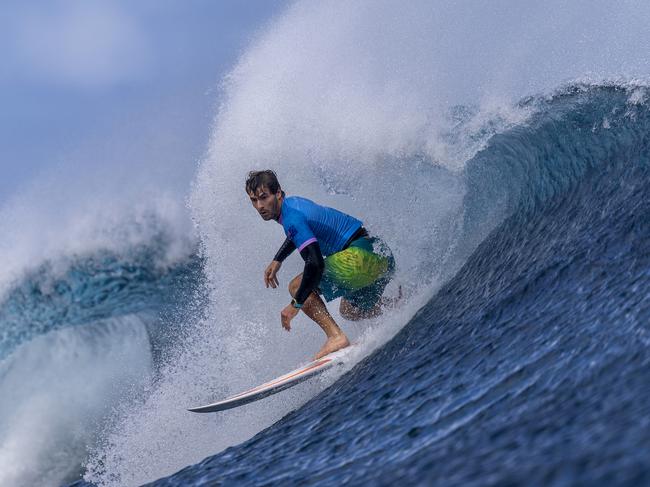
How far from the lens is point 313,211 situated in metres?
6.25

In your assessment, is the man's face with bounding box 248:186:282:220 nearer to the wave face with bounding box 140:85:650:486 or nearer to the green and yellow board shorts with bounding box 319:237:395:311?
the green and yellow board shorts with bounding box 319:237:395:311

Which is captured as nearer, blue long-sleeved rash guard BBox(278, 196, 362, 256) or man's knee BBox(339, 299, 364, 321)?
blue long-sleeved rash guard BBox(278, 196, 362, 256)

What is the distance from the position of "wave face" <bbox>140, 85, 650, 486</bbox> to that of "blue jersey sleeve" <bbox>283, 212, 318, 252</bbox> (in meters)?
1.04

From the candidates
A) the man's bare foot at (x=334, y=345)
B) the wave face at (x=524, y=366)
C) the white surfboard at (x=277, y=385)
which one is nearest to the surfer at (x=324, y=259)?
the man's bare foot at (x=334, y=345)

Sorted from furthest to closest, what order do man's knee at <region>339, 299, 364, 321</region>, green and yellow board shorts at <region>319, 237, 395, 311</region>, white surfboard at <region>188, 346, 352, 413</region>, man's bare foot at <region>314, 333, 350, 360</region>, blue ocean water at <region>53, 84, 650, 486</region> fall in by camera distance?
man's knee at <region>339, 299, 364, 321</region> < man's bare foot at <region>314, 333, 350, 360</region> < green and yellow board shorts at <region>319, 237, 395, 311</region> < white surfboard at <region>188, 346, 352, 413</region> < blue ocean water at <region>53, 84, 650, 486</region>

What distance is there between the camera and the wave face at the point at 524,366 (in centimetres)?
290

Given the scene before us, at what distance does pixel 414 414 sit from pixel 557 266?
6.49ft

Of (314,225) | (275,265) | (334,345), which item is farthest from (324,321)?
(314,225)

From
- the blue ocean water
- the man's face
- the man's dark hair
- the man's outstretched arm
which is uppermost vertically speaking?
the man's dark hair

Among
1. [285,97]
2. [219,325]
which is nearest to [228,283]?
[219,325]

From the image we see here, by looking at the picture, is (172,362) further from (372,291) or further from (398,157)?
(398,157)

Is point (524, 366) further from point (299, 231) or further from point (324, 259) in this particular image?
point (324, 259)

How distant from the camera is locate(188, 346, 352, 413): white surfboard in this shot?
6.14 metres

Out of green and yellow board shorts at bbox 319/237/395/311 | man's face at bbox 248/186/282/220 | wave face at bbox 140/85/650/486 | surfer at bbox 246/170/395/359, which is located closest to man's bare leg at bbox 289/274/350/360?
surfer at bbox 246/170/395/359
